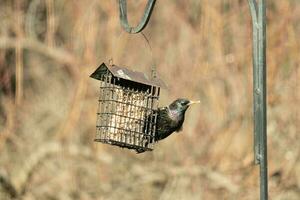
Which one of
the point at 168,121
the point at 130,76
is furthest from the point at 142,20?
the point at 168,121

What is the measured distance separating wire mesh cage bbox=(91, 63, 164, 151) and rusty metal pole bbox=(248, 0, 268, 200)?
1091mm

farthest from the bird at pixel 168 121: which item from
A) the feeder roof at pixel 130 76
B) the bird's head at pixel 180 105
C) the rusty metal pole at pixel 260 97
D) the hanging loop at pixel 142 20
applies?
the rusty metal pole at pixel 260 97

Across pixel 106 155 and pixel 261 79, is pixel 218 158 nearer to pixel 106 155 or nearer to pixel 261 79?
pixel 106 155

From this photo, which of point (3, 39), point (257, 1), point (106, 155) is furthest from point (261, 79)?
point (3, 39)

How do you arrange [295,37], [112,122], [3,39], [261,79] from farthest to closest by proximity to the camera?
1. [3,39]
2. [295,37]
3. [112,122]
4. [261,79]

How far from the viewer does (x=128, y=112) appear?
608 cm

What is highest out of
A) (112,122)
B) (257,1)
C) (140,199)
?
(257,1)

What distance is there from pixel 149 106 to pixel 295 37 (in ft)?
11.2

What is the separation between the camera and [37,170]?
9906 millimetres

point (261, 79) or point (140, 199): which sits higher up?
point (261, 79)

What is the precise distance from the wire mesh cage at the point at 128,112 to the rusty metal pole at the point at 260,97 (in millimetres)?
1091

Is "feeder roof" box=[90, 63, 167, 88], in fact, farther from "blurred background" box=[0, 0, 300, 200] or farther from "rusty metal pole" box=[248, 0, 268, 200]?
"blurred background" box=[0, 0, 300, 200]

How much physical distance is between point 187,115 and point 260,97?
5.33 m

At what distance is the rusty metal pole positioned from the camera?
15.9ft
